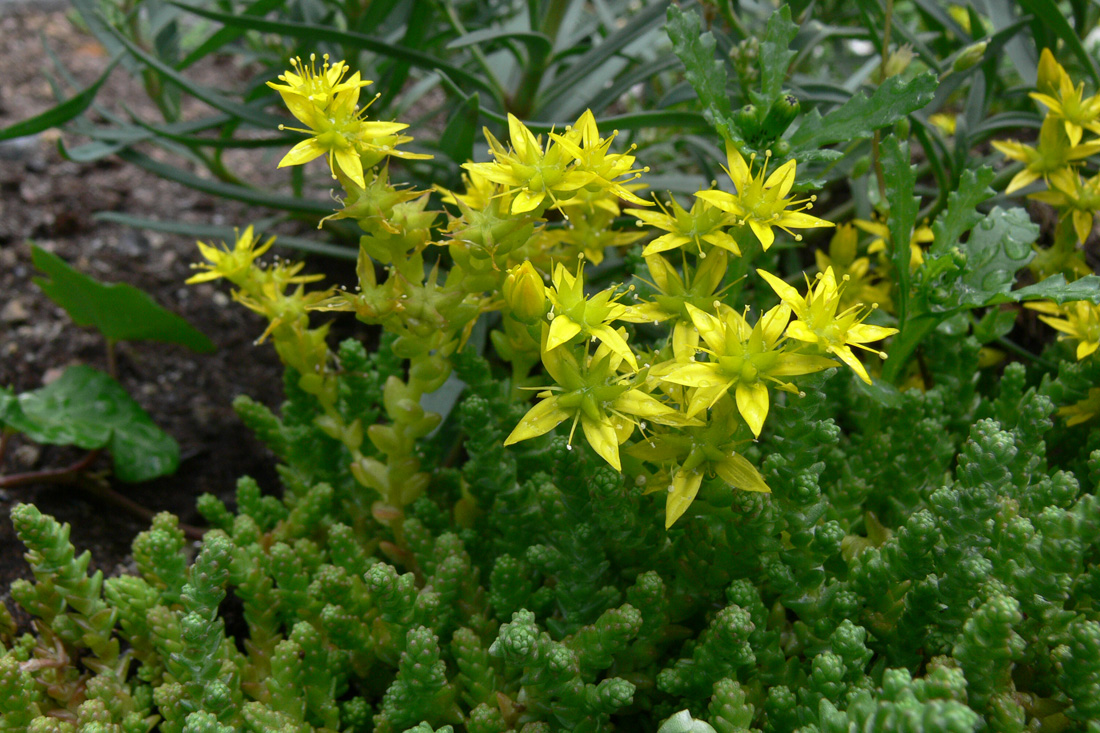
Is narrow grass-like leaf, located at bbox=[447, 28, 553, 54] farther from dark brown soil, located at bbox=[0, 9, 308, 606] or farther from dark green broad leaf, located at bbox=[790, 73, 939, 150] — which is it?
dark brown soil, located at bbox=[0, 9, 308, 606]

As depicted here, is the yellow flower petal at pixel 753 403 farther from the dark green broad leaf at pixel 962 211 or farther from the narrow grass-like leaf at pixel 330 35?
the narrow grass-like leaf at pixel 330 35

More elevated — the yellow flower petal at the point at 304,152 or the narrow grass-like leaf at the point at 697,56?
the narrow grass-like leaf at the point at 697,56

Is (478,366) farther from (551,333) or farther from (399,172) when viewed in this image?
(399,172)

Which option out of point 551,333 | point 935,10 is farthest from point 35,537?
point 935,10

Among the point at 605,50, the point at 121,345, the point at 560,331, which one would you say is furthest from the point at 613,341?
the point at 121,345

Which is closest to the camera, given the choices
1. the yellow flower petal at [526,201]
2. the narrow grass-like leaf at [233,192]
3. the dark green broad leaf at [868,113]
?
the yellow flower petal at [526,201]

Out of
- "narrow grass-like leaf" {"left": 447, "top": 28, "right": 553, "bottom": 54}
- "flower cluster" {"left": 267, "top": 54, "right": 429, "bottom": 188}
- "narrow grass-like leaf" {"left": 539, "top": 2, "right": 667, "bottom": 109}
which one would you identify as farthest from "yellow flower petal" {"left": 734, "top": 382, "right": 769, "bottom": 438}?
"narrow grass-like leaf" {"left": 539, "top": 2, "right": 667, "bottom": 109}

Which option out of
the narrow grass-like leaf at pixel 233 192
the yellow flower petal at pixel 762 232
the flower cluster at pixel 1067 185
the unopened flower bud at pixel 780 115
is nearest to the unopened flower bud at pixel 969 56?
the flower cluster at pixel 1067 185
